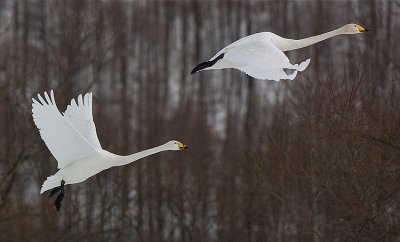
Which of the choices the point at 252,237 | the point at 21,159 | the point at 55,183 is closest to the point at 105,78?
the point at 21,159

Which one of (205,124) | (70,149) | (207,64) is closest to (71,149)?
(70,149)

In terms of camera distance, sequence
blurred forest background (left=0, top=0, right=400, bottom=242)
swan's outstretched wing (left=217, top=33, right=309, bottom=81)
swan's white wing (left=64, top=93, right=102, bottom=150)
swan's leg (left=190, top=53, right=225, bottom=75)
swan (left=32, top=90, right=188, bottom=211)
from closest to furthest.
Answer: swan's outstretched wing (left=217, top=33, right=309, bottom=81), swan's leg (left=190, top=53, right=225, bottom=75), swan (left=32, top=90, right=188, bottom=211), swan's white wing (left=64, top=93, right=102, bottom=150), blurred forest background (left=0, top=0, right=400, bottom=242)

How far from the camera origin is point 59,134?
15.5 metres

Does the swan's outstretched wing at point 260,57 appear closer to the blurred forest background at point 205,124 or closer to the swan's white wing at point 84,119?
the swan's white wing at point 84,119

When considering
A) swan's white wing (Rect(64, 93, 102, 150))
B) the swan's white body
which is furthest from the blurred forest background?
the swan's white body

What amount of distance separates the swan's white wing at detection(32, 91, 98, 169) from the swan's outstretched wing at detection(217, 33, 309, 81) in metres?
2.33

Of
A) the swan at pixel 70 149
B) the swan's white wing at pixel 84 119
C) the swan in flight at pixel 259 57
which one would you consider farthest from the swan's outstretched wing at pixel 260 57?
the swan's white wing at pixel 84 119

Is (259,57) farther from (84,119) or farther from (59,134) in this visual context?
(84,119)

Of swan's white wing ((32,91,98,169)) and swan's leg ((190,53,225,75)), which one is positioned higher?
swan's leg ((190,53,225,75))

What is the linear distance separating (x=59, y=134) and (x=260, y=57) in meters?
3.24

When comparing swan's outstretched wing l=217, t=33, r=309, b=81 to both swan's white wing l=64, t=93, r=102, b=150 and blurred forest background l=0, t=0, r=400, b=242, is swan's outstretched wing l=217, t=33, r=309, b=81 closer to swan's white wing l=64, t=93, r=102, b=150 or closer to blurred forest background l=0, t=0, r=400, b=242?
swan's white wing l=64, t=93, r=102, b=150

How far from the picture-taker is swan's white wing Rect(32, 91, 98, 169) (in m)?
15.3

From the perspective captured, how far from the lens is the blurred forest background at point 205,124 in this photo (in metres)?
23.8

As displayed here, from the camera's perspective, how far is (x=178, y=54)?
5041 centimetres
